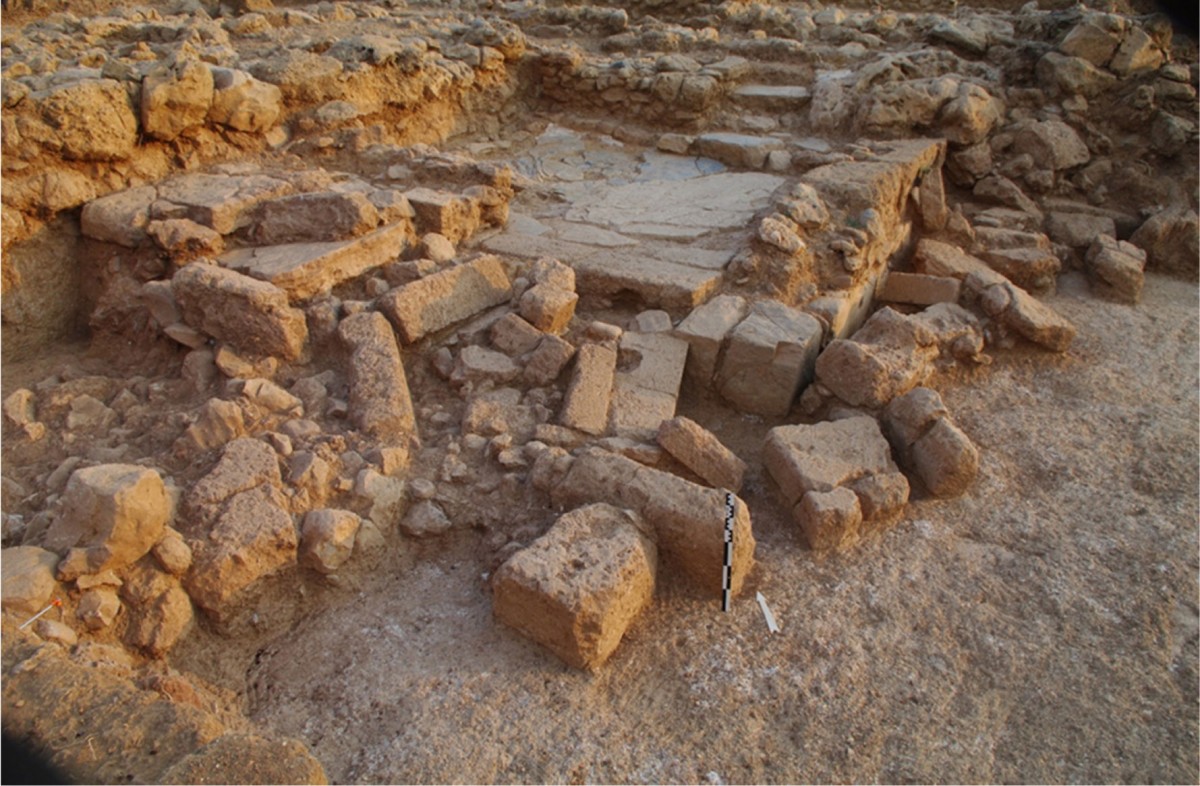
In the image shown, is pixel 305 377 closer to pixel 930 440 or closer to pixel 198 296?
pixel 198 296

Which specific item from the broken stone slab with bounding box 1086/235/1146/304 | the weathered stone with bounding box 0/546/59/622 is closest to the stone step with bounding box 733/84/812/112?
the broken stone slab with bounding box 1086/235/1146/304

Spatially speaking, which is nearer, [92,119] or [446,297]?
[446,297]

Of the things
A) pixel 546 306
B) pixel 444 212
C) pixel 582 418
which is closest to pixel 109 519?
pixel 582 418

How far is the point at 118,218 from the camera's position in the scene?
424 centimetres

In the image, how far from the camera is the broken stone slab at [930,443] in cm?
362

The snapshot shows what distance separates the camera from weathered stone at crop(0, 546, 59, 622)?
2.58 m

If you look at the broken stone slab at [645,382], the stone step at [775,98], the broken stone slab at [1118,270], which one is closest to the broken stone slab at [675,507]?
the broken stone slab at [645,382]

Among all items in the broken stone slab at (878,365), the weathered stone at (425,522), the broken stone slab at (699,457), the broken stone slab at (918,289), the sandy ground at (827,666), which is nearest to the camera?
the sandy ground at (827,666)

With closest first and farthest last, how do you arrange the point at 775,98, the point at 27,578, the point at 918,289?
1. the point at 27,578
2. the point at 918,289
3. the point at 775,98

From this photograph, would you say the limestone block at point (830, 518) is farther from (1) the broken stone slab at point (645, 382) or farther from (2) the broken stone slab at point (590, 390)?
(2) the broken stone slab at point (590, 390)

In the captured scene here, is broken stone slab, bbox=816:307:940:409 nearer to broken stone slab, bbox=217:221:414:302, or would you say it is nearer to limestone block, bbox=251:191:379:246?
broken stone slab, bbox=217:221:414:302

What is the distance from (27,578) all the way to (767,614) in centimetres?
256

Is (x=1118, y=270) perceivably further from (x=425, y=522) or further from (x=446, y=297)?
(x=425, y=522)

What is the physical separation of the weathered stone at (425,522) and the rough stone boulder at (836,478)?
1485mm
